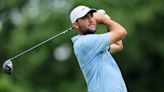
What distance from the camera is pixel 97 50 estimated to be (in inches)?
348

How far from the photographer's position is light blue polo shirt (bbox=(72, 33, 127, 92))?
8.78m

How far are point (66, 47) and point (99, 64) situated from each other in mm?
10876

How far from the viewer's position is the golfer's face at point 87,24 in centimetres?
885

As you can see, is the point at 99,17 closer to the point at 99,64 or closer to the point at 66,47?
the point at 99,64

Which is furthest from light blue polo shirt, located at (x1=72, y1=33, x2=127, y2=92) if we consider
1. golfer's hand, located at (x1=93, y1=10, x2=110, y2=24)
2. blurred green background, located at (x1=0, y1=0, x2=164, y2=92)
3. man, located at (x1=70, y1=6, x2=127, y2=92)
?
blurred green background, located at (x1=0, y1=0, x2=164, y2=92)

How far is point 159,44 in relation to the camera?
20.3 m

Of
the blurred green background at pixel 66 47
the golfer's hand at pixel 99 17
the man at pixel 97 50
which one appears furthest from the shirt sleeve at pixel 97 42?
the blurred green background at pixel 66 47

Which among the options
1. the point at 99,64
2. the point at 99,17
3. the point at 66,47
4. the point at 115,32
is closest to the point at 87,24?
Answer: the point at 99,17

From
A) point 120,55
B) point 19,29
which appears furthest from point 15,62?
point 120,55

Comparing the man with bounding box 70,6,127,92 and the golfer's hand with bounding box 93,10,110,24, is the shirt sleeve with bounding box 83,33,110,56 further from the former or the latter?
the golfer's hand with bounding box 93,10,110,24

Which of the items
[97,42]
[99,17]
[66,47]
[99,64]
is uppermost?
[99,17]

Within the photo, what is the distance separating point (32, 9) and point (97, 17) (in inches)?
469

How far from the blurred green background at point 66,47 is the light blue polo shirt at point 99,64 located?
9733mm

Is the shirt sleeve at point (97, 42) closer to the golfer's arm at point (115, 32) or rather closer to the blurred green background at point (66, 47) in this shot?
the golfer's arm at point (115, 32)
